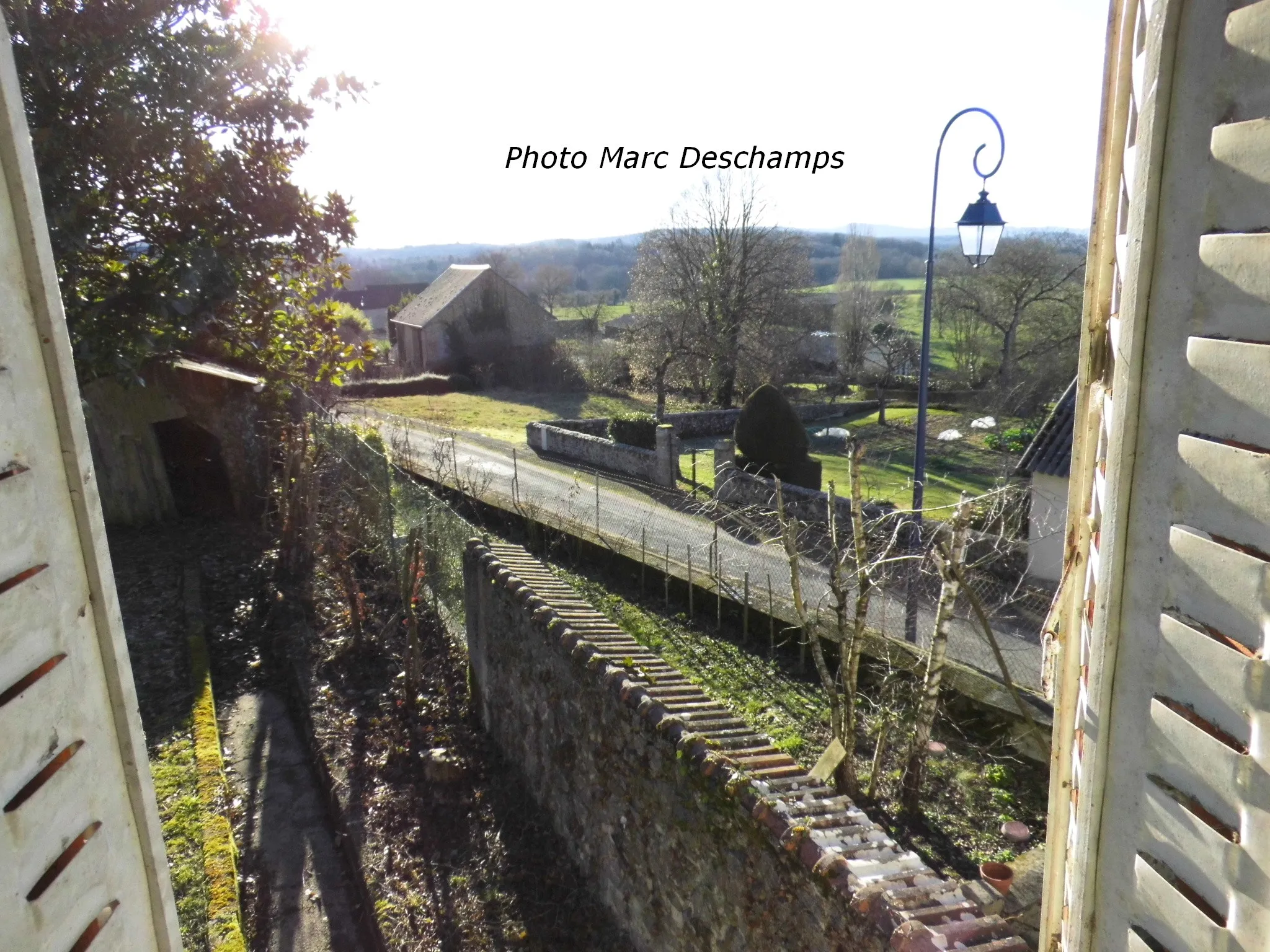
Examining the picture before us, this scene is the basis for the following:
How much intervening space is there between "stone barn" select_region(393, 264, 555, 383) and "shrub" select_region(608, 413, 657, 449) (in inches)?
681

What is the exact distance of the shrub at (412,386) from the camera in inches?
1391

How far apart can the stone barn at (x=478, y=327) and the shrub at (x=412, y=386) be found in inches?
100

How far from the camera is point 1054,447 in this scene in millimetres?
14125

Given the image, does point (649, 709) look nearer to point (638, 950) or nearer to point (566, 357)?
point (638, 950)

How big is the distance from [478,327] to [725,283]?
14278mm

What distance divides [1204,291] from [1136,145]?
34 cm

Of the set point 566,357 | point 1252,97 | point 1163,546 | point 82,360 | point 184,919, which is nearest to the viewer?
point 1252,97

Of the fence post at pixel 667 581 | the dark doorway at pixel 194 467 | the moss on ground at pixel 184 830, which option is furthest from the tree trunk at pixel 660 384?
the moss on ground at pixel 184 830

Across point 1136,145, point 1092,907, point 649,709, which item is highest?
point 1136,145

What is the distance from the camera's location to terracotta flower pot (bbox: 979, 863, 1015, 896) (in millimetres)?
4934

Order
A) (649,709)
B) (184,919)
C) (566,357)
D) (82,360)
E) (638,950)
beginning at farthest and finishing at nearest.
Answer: (566,357) < (82,360) < (184,919) < (638,950) < (649,709)

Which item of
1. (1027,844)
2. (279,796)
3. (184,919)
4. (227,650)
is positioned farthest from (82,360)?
(1027,844)

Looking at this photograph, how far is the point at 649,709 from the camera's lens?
5.18 m

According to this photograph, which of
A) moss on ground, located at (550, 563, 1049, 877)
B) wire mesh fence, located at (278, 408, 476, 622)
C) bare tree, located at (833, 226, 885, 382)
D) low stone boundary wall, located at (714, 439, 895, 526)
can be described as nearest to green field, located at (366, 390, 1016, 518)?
low stone boundary wall, located at (714, 439, 895, 526)
